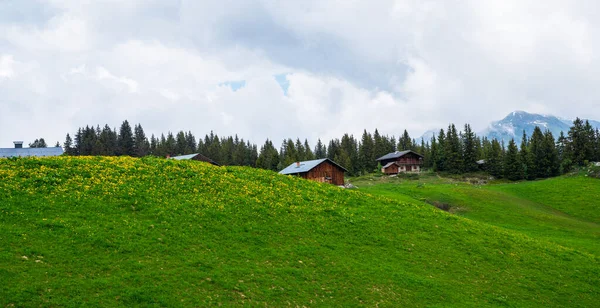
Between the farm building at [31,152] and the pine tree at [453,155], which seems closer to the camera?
the farm building at [31,152]

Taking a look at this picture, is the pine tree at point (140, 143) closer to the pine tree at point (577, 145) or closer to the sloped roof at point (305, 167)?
the sloped roof at point (305, 167)

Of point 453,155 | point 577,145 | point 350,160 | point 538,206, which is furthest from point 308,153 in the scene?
point 538,206

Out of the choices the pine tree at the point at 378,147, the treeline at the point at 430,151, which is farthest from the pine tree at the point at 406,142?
the pine tree at the point at 378,147

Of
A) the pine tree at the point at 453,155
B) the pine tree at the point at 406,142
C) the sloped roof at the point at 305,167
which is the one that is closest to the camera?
the sloped roof at the point at 305,167

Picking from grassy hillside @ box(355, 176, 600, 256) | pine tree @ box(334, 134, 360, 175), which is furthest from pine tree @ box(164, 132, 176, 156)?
grassy hillside @ box(355, 176, 600, 256)

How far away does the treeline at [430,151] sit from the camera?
9938 centimetres

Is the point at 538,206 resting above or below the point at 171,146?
below

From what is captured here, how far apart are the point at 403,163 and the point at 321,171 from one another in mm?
54815

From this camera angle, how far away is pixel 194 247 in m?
17.8

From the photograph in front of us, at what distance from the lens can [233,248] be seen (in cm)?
1848

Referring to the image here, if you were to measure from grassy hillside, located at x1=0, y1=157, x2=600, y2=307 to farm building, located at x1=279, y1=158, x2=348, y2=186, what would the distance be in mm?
36991

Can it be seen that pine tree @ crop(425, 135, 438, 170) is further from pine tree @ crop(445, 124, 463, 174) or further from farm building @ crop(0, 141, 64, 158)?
farm building @ crop(0, 141, 64, 158)

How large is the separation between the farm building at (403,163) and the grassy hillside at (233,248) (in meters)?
86.6

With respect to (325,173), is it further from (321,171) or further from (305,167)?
(305,167)
